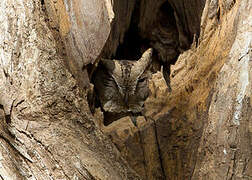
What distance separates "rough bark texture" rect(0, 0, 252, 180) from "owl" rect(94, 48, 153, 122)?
6cm

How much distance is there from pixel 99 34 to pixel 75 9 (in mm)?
146

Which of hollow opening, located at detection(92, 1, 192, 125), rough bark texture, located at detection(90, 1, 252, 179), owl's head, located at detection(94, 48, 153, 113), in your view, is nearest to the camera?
rough bark texture, located at detection(90, 1, 252, 179)

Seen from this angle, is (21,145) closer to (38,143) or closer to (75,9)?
(38,143)

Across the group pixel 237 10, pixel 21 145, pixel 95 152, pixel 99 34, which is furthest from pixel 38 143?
pixel 237 10

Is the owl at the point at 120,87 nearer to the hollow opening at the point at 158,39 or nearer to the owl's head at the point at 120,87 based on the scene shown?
the owl's head at the point at 120,87

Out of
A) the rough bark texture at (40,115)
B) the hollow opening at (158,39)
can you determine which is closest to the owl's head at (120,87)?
the hollow opening at (158,39)

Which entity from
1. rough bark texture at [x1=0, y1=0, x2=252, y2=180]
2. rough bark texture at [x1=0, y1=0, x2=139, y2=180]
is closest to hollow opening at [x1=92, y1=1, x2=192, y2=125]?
rough bark texture at [x1=0, y1=0, x2=252, y2=180]

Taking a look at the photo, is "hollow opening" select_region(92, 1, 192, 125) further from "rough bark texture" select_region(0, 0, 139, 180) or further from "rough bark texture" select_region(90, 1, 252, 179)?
"rough bark texture" select_region(0, 0, 139, 180)

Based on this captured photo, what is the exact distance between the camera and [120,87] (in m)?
1.74

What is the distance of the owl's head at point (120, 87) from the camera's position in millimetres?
1721

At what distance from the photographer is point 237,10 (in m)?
1.38

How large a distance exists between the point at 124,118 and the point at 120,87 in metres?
0.15

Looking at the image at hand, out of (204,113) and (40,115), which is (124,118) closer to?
(204,113)

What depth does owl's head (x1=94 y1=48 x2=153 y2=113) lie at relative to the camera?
5.65ft
